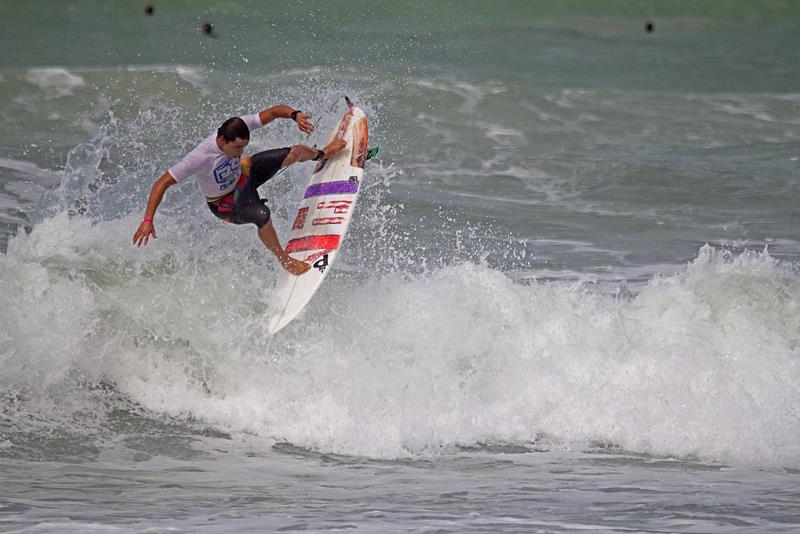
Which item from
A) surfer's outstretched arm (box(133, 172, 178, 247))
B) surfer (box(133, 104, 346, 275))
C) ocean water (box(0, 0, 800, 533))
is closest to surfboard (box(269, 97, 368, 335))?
surfer (box(133, 104, 346, 275))

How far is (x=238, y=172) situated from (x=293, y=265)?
858mm

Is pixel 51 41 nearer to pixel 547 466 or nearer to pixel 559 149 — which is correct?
pixel 559 149

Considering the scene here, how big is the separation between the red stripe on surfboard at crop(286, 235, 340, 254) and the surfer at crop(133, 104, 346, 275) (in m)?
0.11

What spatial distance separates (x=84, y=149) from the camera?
13516 millimetres

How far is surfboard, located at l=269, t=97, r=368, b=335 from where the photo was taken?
8.21m

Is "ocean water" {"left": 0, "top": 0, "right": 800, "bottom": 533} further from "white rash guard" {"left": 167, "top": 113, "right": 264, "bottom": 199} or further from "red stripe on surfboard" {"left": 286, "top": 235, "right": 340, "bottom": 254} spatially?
"white rash guard" {"left": 167, "top": 113, "right": 264, "bottom": 199}

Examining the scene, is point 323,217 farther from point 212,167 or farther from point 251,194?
point 212,167

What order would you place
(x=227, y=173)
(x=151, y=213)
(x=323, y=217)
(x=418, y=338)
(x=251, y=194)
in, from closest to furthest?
(x=151, y=213) < (x=227, y=173) < (x=251, y=194) < (x=323, y=217) < (x=418, y=338)

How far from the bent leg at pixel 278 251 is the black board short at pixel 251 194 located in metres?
0.13

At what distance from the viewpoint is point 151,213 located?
7324 mm

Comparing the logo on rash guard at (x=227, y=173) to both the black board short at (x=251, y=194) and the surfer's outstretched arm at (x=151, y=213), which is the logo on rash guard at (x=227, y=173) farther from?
the surfer's outstretched arm at (x=151, y=213)

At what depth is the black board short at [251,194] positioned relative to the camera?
8055 millimetres

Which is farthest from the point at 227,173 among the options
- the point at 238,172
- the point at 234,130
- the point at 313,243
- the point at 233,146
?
the point at 313,243

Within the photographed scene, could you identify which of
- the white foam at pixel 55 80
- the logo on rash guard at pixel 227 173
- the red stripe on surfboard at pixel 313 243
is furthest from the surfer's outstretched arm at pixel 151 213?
the white foam at pixel 55 80
